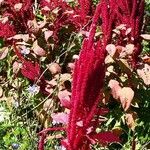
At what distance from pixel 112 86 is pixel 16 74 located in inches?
29.3

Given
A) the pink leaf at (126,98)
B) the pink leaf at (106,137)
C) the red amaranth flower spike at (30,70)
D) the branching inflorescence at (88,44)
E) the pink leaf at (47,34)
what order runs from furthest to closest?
1. the pink leaf at (47,34)
2. the red amaranth flower spike at (30,70)
3. the pink leaf at (126,98)
4. the pink leaf at (106,137)
5. the branching inflorescence at (88,44)

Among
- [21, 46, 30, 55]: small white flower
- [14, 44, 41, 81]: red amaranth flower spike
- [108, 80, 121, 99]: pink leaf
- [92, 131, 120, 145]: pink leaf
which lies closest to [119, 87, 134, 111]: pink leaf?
[108, 80, 121, 99]: pink leaf

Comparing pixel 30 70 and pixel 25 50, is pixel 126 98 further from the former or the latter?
pixel 25 50

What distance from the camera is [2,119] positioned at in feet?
9.68

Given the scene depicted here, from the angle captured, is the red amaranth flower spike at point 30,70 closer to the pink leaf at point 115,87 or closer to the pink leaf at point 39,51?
the pink leaf at point 39,51

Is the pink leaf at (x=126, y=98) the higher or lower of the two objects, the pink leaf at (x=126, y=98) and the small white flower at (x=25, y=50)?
the lower

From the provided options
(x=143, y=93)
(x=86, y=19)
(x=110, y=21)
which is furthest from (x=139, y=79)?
(x=110, y=21)

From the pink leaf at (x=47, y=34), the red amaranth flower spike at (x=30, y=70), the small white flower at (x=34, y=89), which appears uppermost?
the pink leaf at (x=47, y=34)

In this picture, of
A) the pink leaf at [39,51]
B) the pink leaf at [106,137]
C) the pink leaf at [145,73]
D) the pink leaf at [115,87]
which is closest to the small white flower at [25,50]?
the pink leaf at [39,51]

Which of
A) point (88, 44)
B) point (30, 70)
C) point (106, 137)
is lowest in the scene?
point (30, 70)

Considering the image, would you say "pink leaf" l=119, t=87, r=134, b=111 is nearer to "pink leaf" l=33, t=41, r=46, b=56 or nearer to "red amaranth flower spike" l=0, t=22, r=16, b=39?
"pink leaf" l=33, t=41, r=46, b=56

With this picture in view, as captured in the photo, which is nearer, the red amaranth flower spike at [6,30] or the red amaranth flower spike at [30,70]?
the red amaranth flower spike at [30,70]

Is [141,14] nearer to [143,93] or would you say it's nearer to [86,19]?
[86,19]

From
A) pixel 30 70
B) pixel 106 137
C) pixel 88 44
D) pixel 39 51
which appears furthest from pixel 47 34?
pixel 88 44
